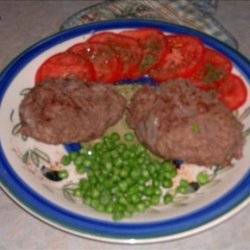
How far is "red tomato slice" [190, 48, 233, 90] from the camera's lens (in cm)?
267

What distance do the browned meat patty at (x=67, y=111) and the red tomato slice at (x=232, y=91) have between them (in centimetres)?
57

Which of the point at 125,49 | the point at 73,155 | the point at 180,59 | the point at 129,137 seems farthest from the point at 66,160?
the point at 180,59

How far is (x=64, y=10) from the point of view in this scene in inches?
147

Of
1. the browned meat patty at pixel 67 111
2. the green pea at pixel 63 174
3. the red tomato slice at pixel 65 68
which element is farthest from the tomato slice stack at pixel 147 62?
the green pea at pixel 63 174

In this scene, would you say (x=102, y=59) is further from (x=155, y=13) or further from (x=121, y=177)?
(x=155, y=13)

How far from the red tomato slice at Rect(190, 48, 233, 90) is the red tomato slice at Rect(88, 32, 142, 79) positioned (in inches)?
13.5

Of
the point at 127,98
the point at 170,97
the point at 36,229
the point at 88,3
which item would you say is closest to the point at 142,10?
the point at 88,3

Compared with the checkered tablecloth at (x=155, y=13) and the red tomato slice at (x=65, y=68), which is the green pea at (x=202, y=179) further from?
the checkered tablecloth at (x=155, y=13)

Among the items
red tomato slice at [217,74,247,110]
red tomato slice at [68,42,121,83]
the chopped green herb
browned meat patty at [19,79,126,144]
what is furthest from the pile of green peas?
red tomato slice at [217,74,247,110]

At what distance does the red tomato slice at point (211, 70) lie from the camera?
2669mm

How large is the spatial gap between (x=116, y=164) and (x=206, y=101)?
55 centimetres

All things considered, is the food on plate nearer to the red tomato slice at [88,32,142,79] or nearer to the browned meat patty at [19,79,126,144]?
the browned meat patty at [19,79,126,144]

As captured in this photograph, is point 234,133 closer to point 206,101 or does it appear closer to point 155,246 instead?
point 206,101

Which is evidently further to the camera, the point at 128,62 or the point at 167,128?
the point at 128,62
